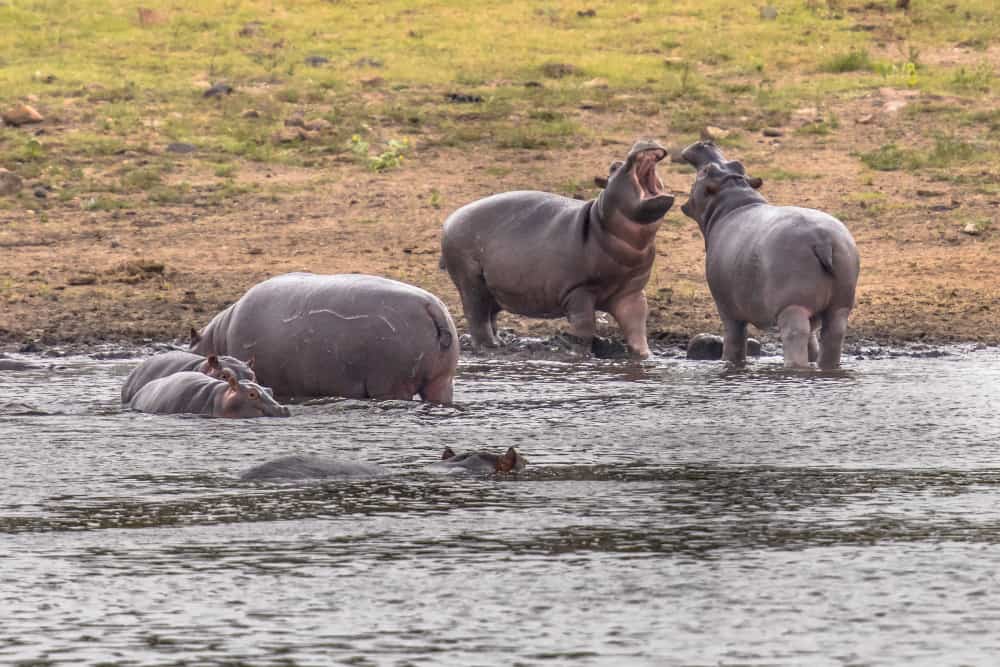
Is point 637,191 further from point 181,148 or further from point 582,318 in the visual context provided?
point 181,148

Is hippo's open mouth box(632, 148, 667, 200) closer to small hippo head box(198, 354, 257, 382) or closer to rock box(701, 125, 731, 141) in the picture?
small hippo head box(198, 354, 257, 382)

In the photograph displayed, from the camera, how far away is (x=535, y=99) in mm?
18828

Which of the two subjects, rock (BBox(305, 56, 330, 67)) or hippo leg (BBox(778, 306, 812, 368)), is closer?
hippo leg (BBox(778, 306, 812, 368))

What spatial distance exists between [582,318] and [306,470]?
4.96 metres

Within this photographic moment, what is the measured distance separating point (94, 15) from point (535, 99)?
5.95 meters

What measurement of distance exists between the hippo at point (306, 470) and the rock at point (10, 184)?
9.34 meters

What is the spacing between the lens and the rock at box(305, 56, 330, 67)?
20.2m

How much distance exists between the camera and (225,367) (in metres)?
8.73

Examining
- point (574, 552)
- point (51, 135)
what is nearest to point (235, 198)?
point (51, 135)

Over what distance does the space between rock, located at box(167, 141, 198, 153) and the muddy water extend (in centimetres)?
786

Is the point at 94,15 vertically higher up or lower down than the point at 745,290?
higher up

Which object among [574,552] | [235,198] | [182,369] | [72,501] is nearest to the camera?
[574,552]

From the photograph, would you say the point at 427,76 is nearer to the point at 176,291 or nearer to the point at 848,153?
the point at 848,153

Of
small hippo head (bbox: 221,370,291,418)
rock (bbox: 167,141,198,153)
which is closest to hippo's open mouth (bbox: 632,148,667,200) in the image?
small hippo head (bbox: 221,370,291,418)
